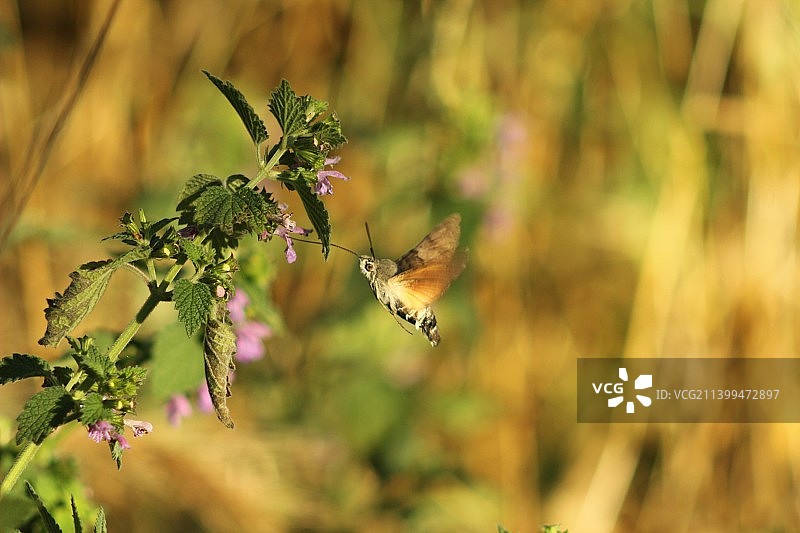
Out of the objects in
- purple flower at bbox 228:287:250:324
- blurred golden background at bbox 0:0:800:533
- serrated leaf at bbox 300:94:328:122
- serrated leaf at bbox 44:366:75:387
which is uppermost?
blurred golden background at bbox 0:0:800:533

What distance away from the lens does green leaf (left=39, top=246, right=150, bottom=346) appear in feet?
2.50

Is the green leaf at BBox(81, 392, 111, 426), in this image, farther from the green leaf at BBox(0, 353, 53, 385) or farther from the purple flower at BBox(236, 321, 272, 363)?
the purple flower at BBox(236, 321, 272, 363)

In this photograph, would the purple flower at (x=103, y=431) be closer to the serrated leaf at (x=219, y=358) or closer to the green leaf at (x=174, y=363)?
the serrated leaf at (x=219, y=358)

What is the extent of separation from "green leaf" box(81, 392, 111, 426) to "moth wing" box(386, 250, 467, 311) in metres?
0.52

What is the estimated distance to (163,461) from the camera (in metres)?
1.71

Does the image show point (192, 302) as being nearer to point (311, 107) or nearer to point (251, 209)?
point (251, 209)

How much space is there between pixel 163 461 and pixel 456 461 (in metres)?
1.34

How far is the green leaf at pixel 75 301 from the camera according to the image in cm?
76

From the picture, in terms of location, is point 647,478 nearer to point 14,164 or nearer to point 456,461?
point 456,461

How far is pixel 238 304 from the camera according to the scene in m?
1.23

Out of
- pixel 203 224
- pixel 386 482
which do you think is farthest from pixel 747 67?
pixel 203 224

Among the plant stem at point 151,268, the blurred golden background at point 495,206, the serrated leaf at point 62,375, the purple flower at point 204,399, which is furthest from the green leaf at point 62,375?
the blurred golden background at point 495,206

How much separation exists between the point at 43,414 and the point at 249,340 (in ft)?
1.96

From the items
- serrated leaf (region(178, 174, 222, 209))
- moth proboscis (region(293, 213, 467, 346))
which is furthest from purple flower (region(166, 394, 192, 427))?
serrated leaf (region(178, 174, 222, 209))
